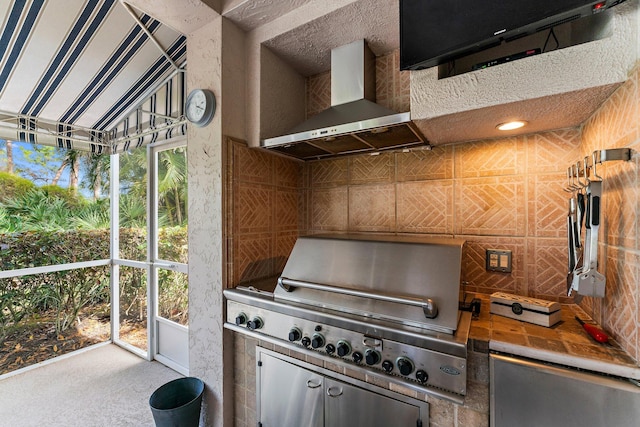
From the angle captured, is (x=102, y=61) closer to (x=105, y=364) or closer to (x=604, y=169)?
(x=105, y=364)

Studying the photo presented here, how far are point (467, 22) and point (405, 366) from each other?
1424 millimetres

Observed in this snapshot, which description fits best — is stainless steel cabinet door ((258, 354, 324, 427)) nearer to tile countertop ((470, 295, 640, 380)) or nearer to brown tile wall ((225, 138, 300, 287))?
brown tile wall ((225, 138, 300, 287))

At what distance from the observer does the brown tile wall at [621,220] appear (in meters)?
0.82

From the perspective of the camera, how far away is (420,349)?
3.38ft

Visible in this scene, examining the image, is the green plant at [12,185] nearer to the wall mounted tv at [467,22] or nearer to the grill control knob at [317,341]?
the grill control knob at [317,341]

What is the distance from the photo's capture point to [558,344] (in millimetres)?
938

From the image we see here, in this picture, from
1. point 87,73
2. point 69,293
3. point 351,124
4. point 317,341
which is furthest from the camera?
point 69,293

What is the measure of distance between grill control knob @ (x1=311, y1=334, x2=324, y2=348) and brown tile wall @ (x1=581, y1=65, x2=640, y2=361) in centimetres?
109

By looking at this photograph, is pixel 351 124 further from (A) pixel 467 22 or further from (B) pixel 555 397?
(B) pixel 555 397

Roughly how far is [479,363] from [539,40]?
1.50m

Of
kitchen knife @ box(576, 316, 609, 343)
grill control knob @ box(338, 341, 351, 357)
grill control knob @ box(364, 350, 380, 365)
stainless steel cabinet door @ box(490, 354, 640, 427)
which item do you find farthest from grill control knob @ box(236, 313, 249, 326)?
kitchen knife @ box(576, 316, 609, 343)

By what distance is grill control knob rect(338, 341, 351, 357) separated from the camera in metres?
1.18

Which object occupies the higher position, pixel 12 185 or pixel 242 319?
pixel 12 185

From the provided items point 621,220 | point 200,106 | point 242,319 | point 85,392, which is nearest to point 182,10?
point 200,106
